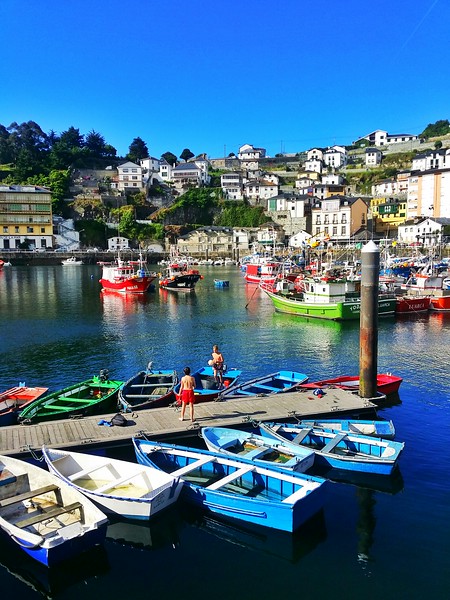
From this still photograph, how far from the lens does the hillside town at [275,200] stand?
339 ft

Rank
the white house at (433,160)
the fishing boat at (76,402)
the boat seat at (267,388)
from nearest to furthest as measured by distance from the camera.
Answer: the fishing boat at (76,402) < the boat seat at (267,388) < the white house at (433,160)

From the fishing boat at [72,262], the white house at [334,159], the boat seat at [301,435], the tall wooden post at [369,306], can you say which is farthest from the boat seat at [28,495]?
the white house at [334,159]

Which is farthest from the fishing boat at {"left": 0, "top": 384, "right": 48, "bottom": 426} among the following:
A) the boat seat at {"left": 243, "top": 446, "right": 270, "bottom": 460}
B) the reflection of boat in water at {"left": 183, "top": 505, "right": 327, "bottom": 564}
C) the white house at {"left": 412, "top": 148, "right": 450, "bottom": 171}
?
the white house at {"left": 412, "top": 148, "right": 450, "bottom": 171}

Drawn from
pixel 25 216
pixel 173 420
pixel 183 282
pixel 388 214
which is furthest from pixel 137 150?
pixel 173 420

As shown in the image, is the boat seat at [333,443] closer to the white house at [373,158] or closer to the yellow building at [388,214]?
the yellow building at [388,214]

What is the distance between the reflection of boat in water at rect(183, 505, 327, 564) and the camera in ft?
33.7

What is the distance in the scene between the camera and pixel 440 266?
218 feet

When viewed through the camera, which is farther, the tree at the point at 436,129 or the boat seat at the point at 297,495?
the tree at the point at 436,129

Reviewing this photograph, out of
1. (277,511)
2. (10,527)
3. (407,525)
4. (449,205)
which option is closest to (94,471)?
(10,527)

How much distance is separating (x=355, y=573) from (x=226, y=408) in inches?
296

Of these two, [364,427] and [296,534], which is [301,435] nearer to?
[364,427]

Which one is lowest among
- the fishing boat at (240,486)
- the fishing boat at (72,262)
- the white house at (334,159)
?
the fishing boat at (240,486)

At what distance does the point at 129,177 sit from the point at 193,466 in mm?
135271

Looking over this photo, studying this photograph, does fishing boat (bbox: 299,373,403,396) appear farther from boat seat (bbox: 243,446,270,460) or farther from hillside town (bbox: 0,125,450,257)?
hillside town (bbox: 0,125,450,257)
